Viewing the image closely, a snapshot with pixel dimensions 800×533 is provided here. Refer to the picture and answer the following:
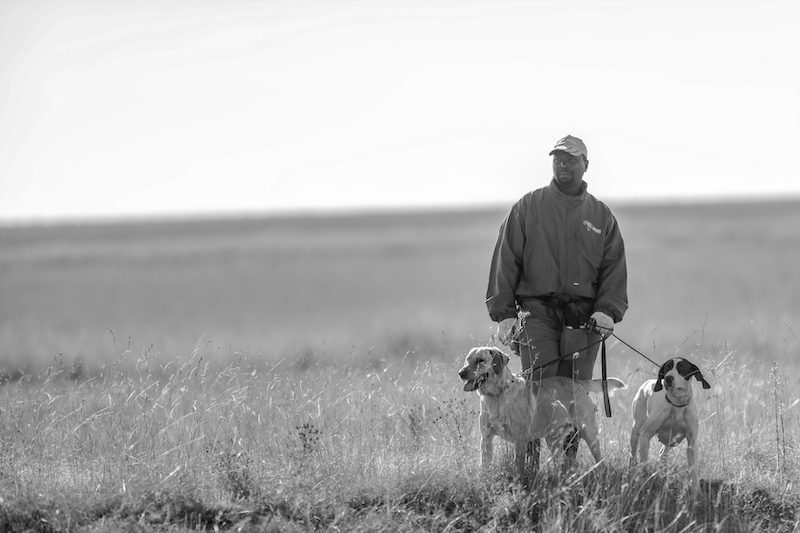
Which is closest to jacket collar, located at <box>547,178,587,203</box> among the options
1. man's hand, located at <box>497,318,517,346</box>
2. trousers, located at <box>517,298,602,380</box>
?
trousers, located at <box>517,298,602,380</box>

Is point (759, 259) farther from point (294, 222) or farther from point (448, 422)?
point (294, 222)

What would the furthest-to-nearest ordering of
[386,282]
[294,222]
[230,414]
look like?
1. [294,222]
2. [386,282]
3. [230,414]

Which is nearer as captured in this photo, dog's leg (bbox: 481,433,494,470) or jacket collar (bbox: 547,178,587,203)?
dog's leg (bbox: 481,433,494,470)

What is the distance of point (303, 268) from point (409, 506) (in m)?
43.2

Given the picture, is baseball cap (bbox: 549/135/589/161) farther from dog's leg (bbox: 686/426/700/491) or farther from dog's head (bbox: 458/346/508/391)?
dog's leg (bbox: 686/426/700/491)

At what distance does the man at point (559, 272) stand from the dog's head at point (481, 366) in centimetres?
21

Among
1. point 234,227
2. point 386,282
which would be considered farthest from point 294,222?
point 386,282

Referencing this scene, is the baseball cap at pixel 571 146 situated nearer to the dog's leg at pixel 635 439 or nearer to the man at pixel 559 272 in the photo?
the man at pixel 559 272

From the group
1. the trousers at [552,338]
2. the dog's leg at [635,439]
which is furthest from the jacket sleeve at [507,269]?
the dog's leg at [635,439]

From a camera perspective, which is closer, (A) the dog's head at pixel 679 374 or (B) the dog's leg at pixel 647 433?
(A) the dog's head at pixel 679 374

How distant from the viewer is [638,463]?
6730 mm

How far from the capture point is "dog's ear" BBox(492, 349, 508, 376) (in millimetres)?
6688

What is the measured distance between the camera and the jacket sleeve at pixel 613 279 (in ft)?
22.7

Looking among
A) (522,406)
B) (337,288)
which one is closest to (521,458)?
(522,406)
